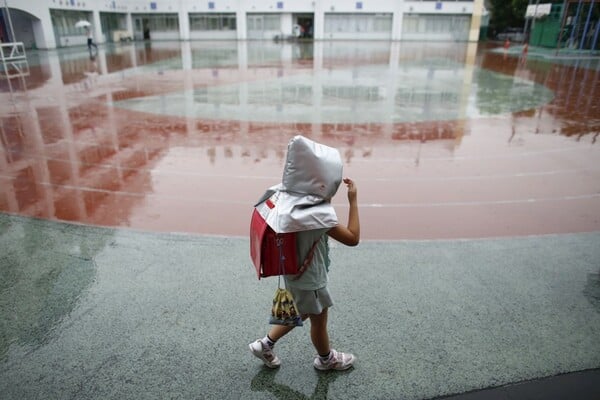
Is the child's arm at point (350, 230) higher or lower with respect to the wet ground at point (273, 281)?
higher

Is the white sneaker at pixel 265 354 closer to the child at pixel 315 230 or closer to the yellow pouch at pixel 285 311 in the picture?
the child at pixel 315 230

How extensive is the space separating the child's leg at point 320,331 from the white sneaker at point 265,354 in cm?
33

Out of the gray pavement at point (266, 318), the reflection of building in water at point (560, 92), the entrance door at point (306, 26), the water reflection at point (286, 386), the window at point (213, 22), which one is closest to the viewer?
the water reflection at point (286, 386)

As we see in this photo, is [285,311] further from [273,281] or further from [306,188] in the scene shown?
[273,281]

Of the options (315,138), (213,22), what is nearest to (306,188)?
(315,138)

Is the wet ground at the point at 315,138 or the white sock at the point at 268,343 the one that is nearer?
the white sock at the point at 268,343

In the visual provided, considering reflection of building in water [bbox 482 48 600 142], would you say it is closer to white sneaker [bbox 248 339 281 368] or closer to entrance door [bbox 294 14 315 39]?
white sneaker [bbox 248 339 281 368]

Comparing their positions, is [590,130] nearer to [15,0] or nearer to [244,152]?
[244,152]

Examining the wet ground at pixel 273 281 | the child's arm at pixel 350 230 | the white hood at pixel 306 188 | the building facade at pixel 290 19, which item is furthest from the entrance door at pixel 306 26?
the white hood at pixel 306 188

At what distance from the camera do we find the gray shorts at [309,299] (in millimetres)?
2762

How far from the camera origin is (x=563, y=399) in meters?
2.80

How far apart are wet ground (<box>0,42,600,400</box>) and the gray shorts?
0.58 meters

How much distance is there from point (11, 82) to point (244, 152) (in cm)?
1535

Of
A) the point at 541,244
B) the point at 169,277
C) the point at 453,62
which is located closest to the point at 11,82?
the point at 169,277
